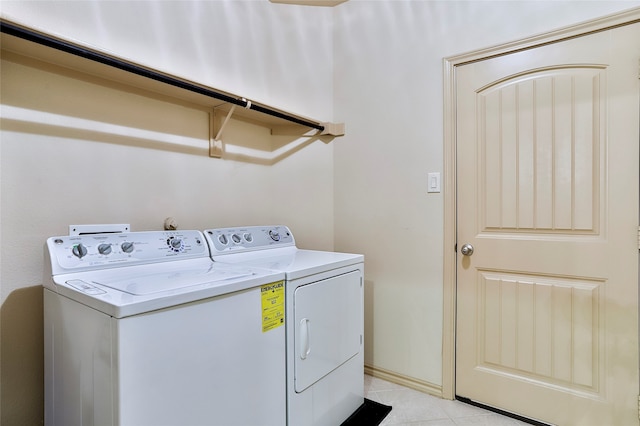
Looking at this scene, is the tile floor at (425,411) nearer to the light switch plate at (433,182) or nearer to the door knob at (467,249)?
the door knob at (467,249)

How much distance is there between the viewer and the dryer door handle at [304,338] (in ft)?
4.44

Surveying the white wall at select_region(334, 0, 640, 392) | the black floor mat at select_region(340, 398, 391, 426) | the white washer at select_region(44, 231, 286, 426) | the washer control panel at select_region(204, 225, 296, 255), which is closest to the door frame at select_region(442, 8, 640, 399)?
the white wall at select_region(334, 0, 640, 392)

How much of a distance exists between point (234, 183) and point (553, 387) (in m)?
2.02

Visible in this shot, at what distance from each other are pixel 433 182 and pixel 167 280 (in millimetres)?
1531

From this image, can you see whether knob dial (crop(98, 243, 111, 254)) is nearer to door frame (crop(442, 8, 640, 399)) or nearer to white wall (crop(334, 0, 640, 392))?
white wall (crop(334, 0, 640, 392))

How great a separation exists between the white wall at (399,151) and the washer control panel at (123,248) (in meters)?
1.16

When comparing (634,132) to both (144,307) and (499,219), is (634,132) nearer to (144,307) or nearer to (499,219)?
(499,219)

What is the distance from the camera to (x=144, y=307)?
0.87 metres

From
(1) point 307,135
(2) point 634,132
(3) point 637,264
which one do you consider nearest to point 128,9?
(1) point 307,135

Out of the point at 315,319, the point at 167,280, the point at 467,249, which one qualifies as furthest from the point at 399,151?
the point at 167,280

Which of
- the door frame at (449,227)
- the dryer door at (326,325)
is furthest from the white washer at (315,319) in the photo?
the door frame at (449,227)

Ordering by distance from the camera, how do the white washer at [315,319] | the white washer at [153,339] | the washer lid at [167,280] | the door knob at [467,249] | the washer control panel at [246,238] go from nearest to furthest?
the white washer at [153,339] < the washer lid at [167,280] < the white washer at [315,319] < the washer control panel at [246,238] < the door knob at [467,249]

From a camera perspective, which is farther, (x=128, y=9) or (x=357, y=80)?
(x=357, y=80)

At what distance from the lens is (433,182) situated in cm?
196
